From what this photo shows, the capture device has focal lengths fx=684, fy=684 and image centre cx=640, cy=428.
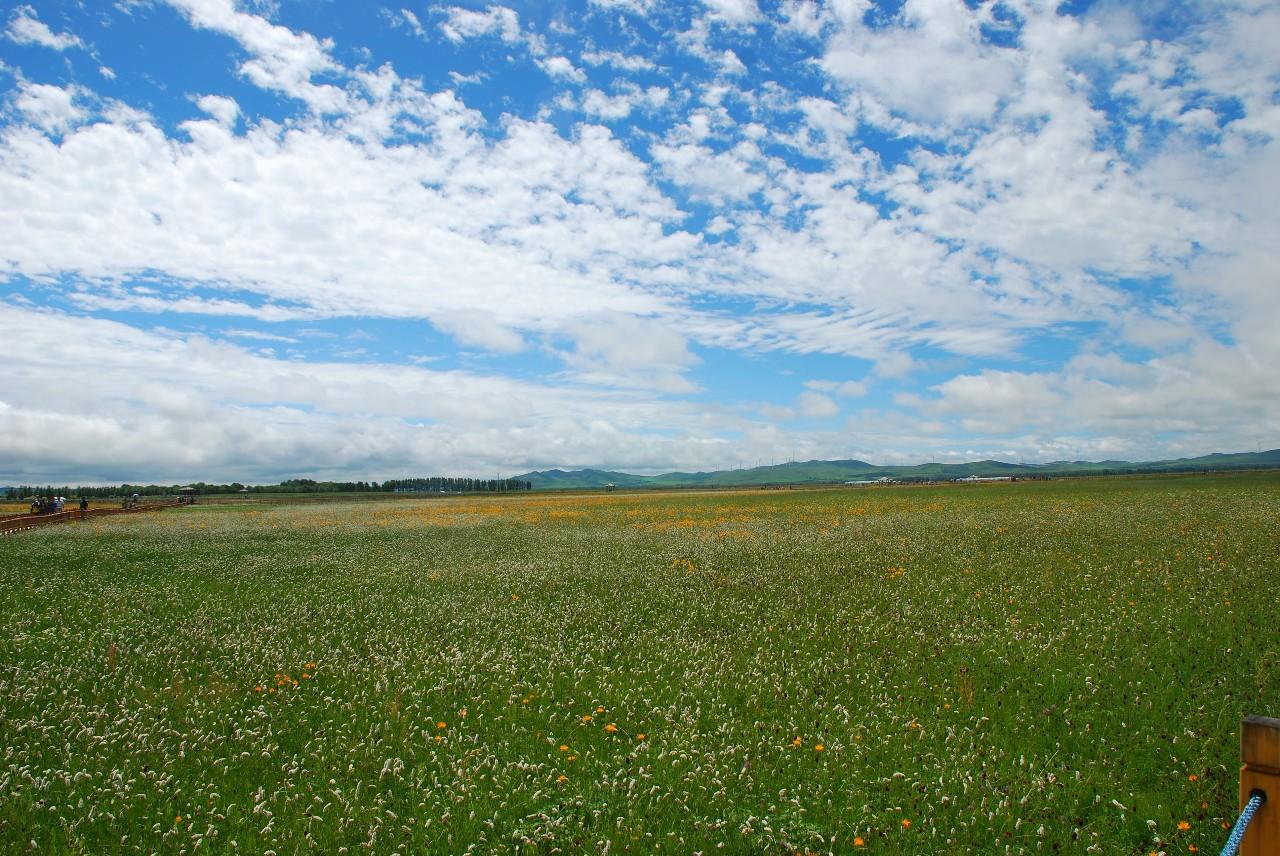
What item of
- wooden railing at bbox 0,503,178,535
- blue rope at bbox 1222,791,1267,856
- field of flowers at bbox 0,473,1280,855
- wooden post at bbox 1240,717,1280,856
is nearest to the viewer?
blue rope at bbox 1222,791,1267,856

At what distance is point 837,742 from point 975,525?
1095 inches

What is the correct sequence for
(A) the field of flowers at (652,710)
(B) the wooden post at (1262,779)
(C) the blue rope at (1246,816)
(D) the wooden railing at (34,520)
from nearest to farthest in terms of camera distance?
(C) the blue rope at (1246,816), (B) the wooden post at (1262,779), (A) the field of flowers at (652,710), (D) the wooden railing at (34,520)

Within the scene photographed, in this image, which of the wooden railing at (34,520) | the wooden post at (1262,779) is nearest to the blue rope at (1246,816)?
the wooden post at (1262,779)

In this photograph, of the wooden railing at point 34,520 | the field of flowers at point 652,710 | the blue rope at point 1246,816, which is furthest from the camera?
the wooden railing at point 34,520

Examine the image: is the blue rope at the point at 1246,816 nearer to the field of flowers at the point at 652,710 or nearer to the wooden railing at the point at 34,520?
the field of flowers at the point at 652,710

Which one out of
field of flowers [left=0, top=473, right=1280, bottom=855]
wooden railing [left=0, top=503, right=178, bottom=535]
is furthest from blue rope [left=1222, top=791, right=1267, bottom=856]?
wooden railing [left=0, top=503, right=178, bottom=535]

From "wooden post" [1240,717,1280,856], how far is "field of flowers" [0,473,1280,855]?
9.71 feet

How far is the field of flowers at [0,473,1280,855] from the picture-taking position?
703 centimetres

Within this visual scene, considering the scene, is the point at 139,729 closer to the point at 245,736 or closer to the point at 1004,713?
the point at 245,736

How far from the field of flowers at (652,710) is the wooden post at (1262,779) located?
9.71 feet

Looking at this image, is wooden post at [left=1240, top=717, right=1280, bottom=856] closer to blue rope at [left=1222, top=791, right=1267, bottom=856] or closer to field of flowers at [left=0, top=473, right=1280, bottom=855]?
blue rope at [left=1222, top=791, right=1267, bottom=856]

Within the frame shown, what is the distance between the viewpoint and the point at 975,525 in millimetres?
32906

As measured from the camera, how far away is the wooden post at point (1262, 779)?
3.92m

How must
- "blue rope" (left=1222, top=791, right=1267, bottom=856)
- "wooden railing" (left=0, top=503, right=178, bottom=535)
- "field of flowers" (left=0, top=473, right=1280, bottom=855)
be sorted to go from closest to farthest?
"blue rope" (left=1222, top=791, right=1267, bottom=856) → "field of flowers" (left=0, top=473, right=1280, bottom=855) → "wooden railing" (left=0, top=503, right=178, bottom=535)
